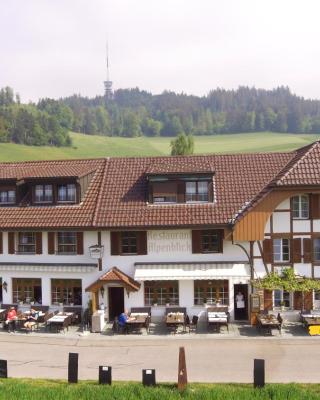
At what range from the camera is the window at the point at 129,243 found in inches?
1144

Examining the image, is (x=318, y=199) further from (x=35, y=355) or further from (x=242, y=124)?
(x=242, y=124)

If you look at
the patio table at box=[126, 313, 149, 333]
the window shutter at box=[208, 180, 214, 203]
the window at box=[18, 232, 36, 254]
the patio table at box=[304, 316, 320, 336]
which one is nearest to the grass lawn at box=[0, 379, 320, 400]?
the patio table at box=[304, 316, 320, 336]

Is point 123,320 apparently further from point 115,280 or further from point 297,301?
point 297,301

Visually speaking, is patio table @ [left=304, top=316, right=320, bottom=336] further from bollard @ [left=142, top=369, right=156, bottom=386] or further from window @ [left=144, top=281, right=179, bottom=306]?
bollard @ [left=142, top=369, right=156, bottom=386]

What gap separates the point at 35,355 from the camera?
2345 centimetres

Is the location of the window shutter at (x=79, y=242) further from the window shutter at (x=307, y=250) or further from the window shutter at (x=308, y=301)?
the window shutter at (x=308, y=301)

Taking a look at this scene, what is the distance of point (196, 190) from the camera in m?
29.6

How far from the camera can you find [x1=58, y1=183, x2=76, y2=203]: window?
100ft

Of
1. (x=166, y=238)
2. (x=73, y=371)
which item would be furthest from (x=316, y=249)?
(x=73, y=371)

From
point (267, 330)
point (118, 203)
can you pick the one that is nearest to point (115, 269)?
point (118, 203)

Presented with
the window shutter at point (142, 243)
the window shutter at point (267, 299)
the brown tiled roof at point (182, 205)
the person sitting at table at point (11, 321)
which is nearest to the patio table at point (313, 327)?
the window shutter at point (267, 299)

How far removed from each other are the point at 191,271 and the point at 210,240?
2099 mm

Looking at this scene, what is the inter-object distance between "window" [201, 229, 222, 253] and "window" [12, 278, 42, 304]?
956 centimetres

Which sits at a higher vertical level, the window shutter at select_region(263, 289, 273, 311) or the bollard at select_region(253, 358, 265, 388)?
the window shutter at select_region(263, 289, 273, 311)
